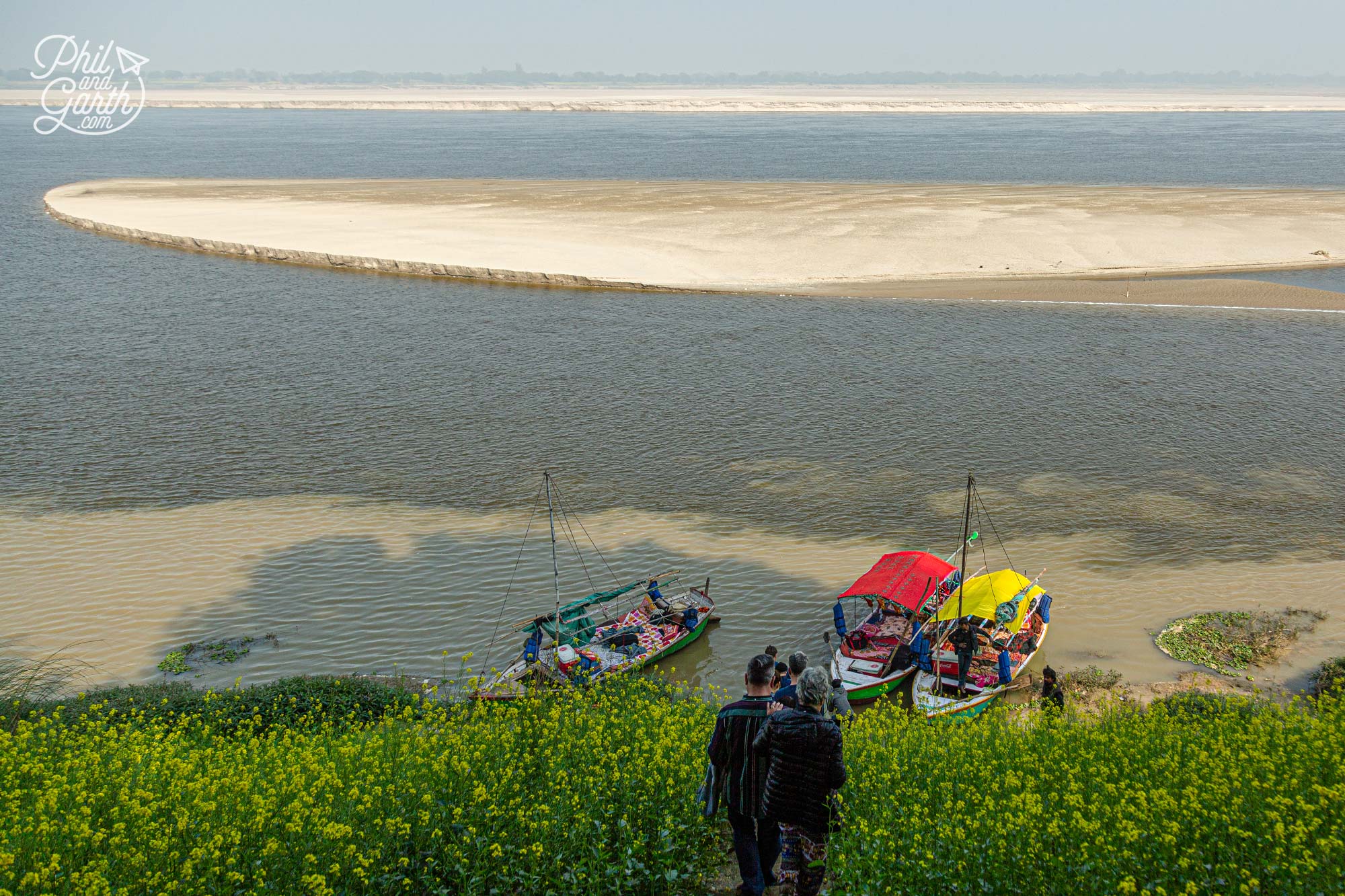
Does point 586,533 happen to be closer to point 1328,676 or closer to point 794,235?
point 1328,676

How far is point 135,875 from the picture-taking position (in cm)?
793

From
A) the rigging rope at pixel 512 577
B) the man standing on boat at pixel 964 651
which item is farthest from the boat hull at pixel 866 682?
the rigging rope at pixel 512 577

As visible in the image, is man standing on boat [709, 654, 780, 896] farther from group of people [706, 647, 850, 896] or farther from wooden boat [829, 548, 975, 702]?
wooden boat [829, 548, 975, 702]

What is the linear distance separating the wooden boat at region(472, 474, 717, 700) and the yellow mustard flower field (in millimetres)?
4558

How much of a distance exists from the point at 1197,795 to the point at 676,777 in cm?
469

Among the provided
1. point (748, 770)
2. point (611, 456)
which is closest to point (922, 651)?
point (748, 770)

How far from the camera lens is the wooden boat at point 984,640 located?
1609cm

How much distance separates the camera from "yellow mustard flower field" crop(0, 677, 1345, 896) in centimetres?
783

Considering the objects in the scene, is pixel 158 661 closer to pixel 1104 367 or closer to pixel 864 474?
pixel 864 474

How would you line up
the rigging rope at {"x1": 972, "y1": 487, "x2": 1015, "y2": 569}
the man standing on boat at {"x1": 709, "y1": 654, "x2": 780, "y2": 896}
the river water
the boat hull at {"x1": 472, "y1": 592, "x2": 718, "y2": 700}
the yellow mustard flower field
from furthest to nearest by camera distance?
the rigging rope at {"x1": 972, "y1": 487, "x2": 1015, "y2": 569}
the river water
the boat hull at {"x1": 472, "y1": 592, "x2": 718, "y2": 700}
the man standing on boat at {"x1": 709, "y1": 654, "x2": 780, "y2": 896}
the yellow mustard flower field

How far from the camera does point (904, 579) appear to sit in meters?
17.9

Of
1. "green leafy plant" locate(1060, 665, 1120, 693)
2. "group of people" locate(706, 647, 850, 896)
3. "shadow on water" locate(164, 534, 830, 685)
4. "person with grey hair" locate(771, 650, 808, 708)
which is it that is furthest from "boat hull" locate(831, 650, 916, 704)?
"group of people" locate(706, 647, 850, 896)

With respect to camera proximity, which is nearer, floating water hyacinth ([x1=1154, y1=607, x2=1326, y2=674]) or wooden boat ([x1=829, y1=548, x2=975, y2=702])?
wooden boat ([x1=829, y1=548, x2=975, y2=702])

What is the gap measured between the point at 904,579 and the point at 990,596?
5.07 ft
